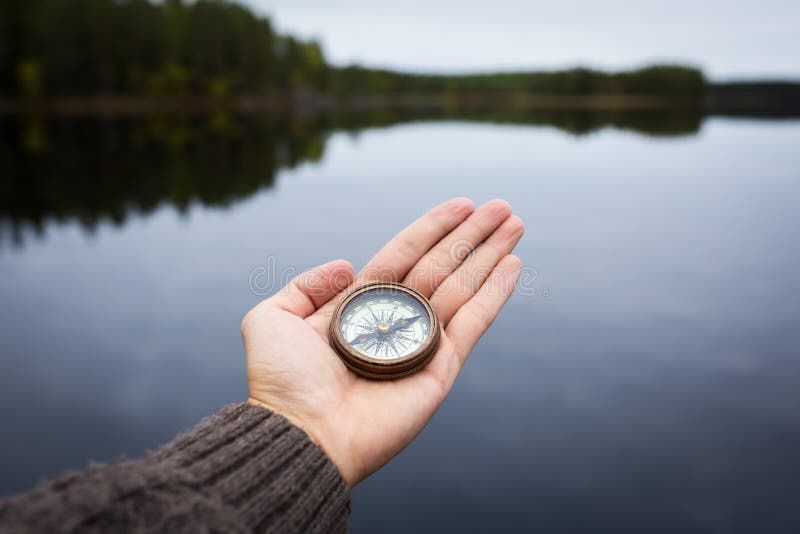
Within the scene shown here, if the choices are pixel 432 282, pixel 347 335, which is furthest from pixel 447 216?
pixel 347 335

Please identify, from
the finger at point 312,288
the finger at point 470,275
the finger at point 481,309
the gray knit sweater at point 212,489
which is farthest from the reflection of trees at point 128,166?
the gray knit sweater at point 212,489

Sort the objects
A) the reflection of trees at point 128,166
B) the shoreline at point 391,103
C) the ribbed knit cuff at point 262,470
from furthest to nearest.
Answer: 1. the shoreline at point 391,103
2. the reflection of trees at point 128,166
3. the ribbed knit cuff at point 262,470

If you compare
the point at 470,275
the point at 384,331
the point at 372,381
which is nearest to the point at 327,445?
the point at 372,381

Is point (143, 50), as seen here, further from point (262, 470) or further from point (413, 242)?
point (262, 470)

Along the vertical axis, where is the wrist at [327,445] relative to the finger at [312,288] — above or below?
below

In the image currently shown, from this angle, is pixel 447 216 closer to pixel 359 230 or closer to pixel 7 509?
pixel 7 509

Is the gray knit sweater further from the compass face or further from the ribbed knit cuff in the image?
the compass face

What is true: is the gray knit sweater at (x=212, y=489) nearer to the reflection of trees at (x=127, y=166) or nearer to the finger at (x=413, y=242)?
the finger at (x=413, y=242)

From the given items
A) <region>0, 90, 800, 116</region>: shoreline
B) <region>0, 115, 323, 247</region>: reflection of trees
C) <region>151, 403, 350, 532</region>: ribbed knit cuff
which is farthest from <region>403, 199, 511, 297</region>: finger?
<region>0, 90, 800, 116</region>: shoreline
